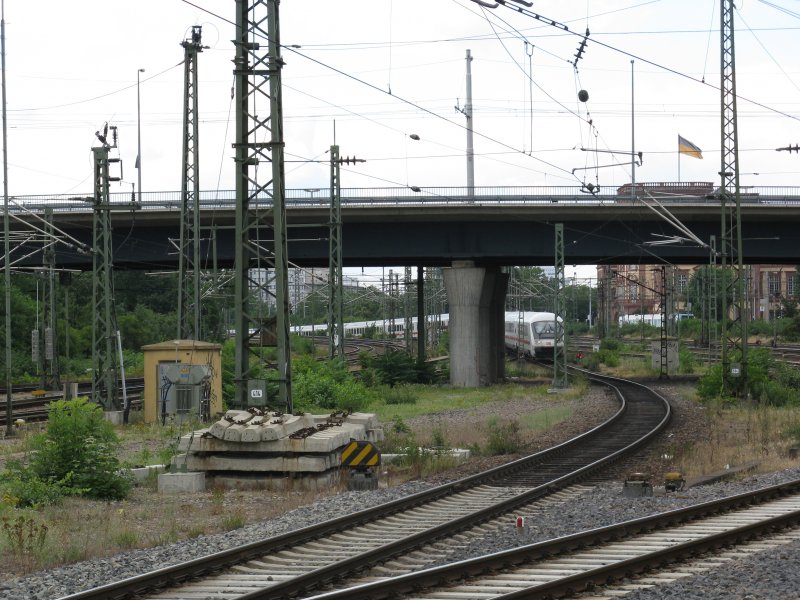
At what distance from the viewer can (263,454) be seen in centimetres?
1744

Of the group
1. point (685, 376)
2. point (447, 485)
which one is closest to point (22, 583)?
point (447, 485)

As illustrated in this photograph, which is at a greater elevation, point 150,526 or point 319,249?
point 319,249

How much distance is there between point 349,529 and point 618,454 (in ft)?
31.6

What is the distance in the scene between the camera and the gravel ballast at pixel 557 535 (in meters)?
9.31

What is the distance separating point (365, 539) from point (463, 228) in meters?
37.2

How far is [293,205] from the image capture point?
47125mm

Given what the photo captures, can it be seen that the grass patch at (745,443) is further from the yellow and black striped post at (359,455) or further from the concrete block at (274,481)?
the concrete block at (274,481)

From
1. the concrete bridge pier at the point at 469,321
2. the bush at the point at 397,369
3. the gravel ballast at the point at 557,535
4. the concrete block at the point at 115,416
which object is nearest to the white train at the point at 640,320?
the bush at the point at 397,369

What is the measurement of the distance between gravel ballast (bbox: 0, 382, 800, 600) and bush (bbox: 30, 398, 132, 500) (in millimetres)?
3497

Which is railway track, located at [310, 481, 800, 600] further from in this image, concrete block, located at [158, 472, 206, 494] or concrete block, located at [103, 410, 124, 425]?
concrete block, located at [103, 410, 124, 425]

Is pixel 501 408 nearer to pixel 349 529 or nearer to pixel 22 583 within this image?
pixel 349 529

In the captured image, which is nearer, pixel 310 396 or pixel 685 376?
pixel 310 396

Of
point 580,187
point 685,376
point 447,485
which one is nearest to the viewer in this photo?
point 447,485

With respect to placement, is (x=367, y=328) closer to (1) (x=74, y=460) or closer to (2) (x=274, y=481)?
(2) (x=274, y=481)
